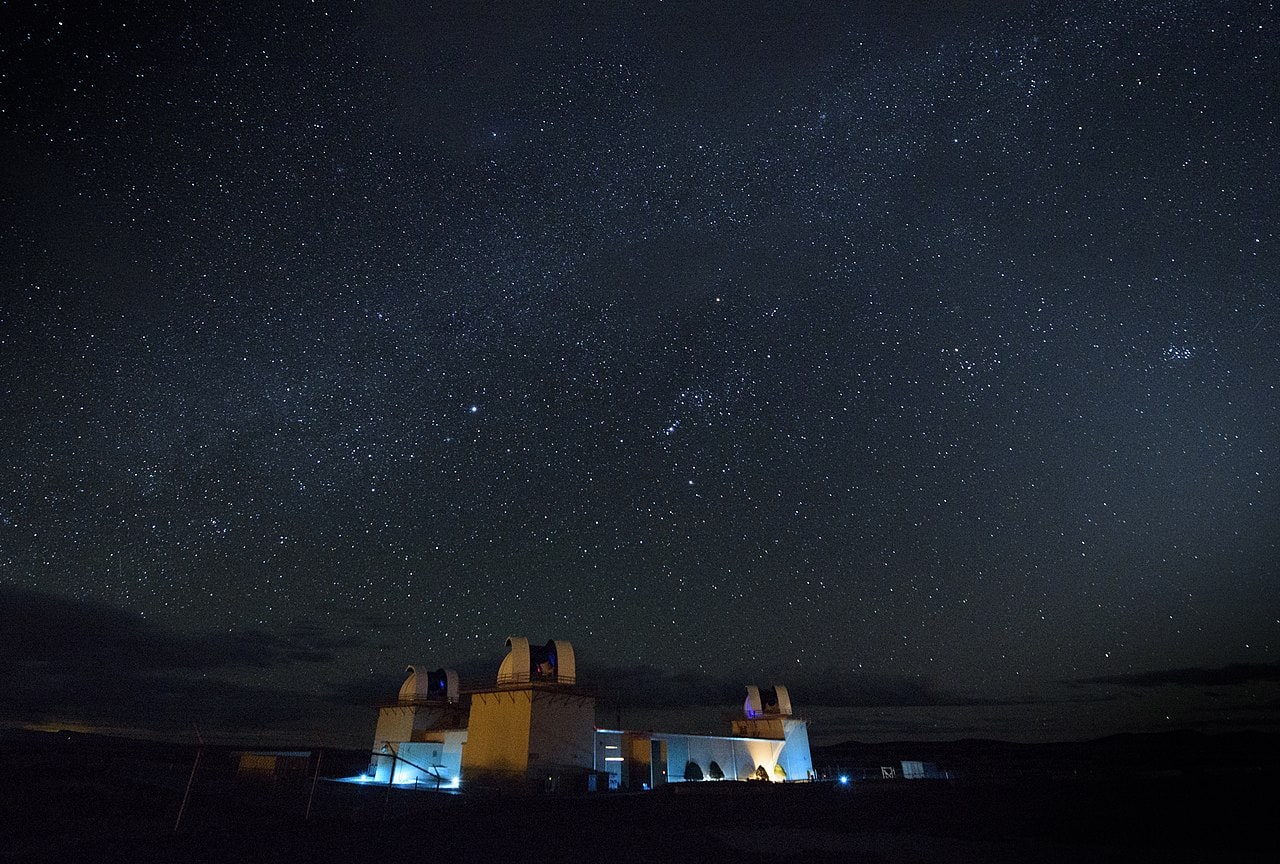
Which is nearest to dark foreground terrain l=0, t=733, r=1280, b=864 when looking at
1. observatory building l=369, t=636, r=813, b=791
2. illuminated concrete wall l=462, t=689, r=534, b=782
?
observatory building l=369, t=636, r=813, b=791

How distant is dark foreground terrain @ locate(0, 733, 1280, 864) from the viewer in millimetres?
13242

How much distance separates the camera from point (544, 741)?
2809 centimetres

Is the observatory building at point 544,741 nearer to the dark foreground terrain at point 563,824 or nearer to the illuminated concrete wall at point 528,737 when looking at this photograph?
the illuminated concrete wall at point 528,737

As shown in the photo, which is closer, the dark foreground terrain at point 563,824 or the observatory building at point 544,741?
the dark foreground terrain at point 563,824

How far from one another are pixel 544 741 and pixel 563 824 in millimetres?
11004

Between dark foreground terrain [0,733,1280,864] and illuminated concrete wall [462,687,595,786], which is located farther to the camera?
illuminated concrete wall [462,687,595,786]

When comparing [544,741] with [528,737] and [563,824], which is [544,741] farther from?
[563,824]

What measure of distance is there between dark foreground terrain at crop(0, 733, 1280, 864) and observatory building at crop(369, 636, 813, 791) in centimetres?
352

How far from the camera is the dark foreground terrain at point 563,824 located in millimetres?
13242

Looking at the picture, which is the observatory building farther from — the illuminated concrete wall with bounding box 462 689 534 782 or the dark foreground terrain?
the dark foreground terrain

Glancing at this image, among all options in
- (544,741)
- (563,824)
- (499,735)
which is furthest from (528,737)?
(563,824)

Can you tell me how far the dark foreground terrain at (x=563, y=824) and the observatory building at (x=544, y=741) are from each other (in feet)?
11.5

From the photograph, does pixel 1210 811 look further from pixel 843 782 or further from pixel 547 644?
pixel 547 644

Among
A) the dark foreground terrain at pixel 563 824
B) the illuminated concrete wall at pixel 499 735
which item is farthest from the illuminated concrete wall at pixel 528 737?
the dark foreground terrain at pixel 563 824
